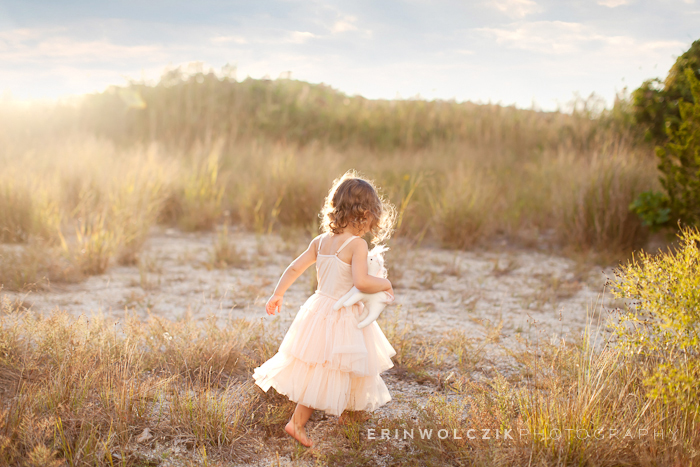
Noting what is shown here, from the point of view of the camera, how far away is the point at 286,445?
7.38 feet

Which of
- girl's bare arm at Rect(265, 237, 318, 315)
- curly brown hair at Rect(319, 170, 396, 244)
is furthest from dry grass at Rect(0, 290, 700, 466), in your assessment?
curly brown hair at Rect(319, 170, 396, 244)

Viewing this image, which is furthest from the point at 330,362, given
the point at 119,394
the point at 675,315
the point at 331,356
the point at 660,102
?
the point at 660,102

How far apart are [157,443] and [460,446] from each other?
4.38 feet

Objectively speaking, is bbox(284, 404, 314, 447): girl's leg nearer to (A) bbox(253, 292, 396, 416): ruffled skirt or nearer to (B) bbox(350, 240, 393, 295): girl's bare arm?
(A) bbox(253, 292, 396, 416): ruffled skirt

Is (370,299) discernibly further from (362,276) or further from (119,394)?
(119,394)

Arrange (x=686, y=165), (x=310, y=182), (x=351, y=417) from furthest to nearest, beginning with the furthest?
(x=310, y=182), (x=686, y=165), (x=351, y=417)

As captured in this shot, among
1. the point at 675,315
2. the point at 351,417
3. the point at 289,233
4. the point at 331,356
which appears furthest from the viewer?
the point at 289,233

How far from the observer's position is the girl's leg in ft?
7.23

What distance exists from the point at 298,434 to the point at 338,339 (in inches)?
18.5

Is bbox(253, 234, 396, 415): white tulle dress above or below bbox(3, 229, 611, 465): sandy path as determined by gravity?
above

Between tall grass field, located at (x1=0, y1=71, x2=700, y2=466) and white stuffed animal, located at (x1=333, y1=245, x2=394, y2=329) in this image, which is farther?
white stuffed animal, located at (x1=333, y1=245, x2=394, y2=329)

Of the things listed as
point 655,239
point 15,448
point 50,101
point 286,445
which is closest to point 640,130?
point 655,239

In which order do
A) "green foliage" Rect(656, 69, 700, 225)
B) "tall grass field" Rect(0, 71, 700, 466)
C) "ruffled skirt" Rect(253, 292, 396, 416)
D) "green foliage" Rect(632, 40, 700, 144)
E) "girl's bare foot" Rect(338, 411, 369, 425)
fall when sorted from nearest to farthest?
"tall grass field" Rect(0, 71, 700, 466) < "ruffled skirt" Rect(253, 292, 396, 416) < "girl's bare foot" Rect(338, 411, 369, 425) < "green foliage" Rect(656, 69, 700, 225) < "green foliage" Rect(632, 40, 700, 144)

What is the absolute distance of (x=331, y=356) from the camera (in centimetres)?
217
